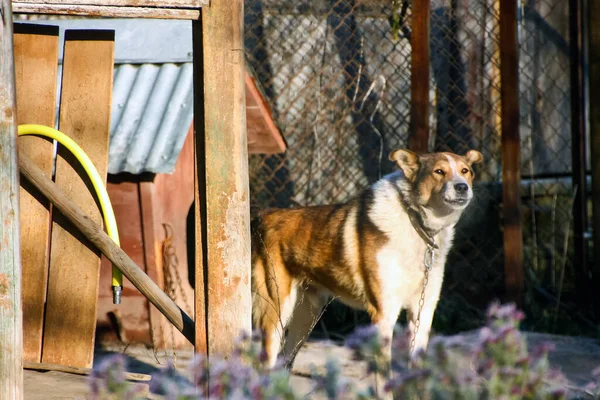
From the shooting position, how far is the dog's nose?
477cm

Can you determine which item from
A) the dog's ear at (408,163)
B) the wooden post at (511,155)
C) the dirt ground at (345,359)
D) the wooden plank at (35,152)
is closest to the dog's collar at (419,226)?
the dog's ear at (408,163)

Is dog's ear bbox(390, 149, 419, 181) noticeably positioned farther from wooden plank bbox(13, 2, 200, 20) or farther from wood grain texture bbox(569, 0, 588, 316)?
wooden plank bbox(13, 2, 200, 20)

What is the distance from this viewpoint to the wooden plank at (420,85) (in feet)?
19.6

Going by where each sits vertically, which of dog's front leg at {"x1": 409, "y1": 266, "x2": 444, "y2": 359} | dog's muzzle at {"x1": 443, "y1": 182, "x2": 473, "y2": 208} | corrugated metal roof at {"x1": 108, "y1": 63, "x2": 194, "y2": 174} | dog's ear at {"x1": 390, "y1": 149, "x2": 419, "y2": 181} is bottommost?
dog's front leg at {"x1": 409, "y1": 266, "x2": 444, "y2": 359}

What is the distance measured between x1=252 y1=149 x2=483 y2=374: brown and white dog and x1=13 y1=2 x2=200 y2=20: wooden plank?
6.69 feet

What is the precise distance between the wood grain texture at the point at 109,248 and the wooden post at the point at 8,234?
595 millimetres

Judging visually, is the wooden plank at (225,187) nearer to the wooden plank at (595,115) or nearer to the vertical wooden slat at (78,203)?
the vertical wooden slat at (78,203)

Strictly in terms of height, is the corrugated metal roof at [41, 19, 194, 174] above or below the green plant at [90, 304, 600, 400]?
above

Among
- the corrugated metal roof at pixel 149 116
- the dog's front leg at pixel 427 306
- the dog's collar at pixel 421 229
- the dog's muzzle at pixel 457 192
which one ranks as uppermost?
the corrugated metal roof at pixel 149 116

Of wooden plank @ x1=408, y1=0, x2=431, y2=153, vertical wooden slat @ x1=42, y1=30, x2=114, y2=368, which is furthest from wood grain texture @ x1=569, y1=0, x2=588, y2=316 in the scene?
vertical wooden slat @ x1=42, y1=30, x2=114, y2=368

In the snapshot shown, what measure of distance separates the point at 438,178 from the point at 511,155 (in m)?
1.61

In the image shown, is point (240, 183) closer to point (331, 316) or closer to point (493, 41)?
point (331, 316)

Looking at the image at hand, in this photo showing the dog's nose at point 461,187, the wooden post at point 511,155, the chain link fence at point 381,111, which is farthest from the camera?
the chain link fence at point 381,111

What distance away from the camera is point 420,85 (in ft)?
19.8
